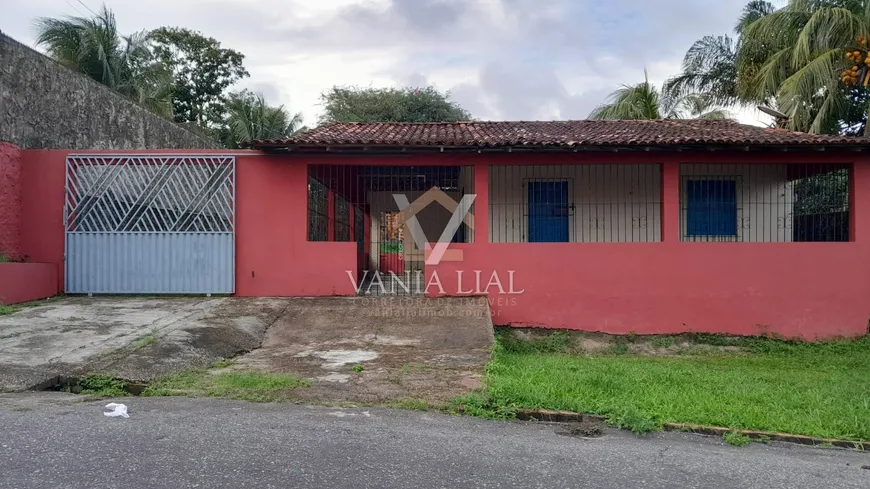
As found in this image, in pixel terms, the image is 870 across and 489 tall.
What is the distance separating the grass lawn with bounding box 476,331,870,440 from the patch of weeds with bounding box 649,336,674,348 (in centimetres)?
27

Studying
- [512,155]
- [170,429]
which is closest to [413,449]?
[170,429]

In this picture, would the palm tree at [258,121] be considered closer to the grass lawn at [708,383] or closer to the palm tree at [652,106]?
the palm tree at [652,106]

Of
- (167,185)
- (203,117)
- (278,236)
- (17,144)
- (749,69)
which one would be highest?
(203,117)

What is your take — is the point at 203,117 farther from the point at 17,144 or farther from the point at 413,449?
the point at 413,449

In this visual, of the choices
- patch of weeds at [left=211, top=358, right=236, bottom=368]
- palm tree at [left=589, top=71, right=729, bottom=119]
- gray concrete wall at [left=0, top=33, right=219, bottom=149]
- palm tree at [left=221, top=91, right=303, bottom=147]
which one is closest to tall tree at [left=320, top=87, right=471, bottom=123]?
palm tree at [left=221, top=91, right=303, bottom=147]

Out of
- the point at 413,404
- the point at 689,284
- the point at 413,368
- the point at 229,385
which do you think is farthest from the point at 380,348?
the point at 689,284

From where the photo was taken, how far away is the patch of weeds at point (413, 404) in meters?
4.79

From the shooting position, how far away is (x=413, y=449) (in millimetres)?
3744

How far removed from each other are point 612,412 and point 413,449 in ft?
6.08

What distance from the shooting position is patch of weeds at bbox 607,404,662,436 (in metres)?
4.39

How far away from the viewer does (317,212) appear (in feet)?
34.2

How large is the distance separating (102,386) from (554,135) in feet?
24.4

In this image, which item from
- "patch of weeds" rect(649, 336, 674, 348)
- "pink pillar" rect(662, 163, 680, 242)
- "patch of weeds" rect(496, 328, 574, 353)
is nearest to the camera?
"patch of weeds" rect(496, 328, 574, 353)

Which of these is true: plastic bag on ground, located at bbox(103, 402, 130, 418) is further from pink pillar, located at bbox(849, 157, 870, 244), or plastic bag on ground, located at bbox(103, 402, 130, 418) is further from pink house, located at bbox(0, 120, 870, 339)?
pink pillar, located at bbox(849, 157, 870, 244)
